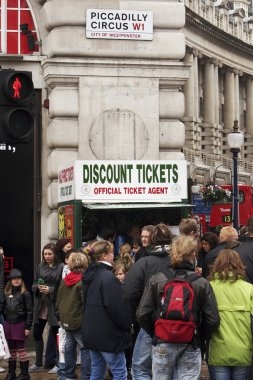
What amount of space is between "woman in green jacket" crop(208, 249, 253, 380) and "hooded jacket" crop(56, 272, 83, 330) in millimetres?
3528

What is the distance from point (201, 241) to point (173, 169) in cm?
241

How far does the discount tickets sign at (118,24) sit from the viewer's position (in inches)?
822

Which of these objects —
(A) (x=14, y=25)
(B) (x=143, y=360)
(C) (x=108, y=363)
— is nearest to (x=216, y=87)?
(A) (x=14, y=25)

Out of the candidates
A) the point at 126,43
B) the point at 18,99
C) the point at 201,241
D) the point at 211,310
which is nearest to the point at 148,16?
the point at 126,43

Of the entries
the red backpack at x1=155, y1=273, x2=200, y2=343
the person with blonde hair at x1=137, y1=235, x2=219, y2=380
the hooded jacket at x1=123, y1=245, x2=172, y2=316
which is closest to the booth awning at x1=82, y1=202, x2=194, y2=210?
the hooded jacket at x1=123, y1=245, x2=172, y2=316

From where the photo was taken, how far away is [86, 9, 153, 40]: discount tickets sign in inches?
822

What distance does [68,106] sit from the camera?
20.9m

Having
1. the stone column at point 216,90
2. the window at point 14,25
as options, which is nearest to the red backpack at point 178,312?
the window at point 14,25

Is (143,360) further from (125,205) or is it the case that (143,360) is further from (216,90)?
(216,90)

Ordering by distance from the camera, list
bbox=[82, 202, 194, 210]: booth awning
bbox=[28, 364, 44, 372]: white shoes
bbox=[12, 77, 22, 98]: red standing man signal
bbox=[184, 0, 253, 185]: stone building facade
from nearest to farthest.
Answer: bbox=[12, 77, 22, 98]: red standing man signal < bbox=[28, 364, 44, 372]: white shoes < bbox=[82, 202, 194, 210]: booth awning < bbox=[184, 0, 253, 185]: stone building facade

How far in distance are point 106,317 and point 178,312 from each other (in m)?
2.06

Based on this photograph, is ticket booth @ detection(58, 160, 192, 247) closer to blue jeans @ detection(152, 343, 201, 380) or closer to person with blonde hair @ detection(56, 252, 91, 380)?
person with blonde hair @ detection(56, 252, 91, 380)

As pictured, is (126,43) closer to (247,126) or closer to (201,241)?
(201,241)

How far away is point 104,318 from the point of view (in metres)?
12.2
